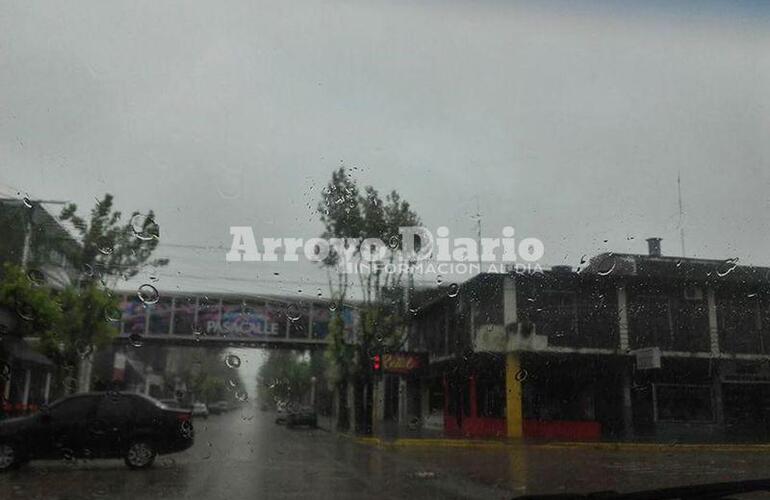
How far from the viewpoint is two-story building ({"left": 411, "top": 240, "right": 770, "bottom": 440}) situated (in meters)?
7.54

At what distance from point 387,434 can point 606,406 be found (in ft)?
10.4

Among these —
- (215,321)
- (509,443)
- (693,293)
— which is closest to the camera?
(215,321)

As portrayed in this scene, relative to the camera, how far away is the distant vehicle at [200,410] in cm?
669

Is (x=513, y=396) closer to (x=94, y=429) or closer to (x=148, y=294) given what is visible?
(x=148, y=294)

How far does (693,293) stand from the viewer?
26.3 ft

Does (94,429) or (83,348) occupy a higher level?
(83,348)

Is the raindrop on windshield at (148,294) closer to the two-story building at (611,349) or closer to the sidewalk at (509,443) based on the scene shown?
the two-story building at (611,349)

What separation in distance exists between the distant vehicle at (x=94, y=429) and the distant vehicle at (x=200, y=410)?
0.14 m

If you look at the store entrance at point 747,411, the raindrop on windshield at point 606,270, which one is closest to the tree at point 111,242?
the raindrop on windshield at point 606,270

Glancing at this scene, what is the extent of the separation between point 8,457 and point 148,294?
2032 millimetres

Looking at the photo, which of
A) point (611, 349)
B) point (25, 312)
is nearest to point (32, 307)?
point (25, 312)

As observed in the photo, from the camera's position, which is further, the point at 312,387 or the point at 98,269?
the point at 312,387

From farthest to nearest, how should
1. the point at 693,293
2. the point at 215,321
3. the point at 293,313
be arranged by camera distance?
the point at 693,293
the point at 293,313
the point at 215,321

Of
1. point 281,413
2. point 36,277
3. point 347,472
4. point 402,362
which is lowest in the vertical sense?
point 347,472
